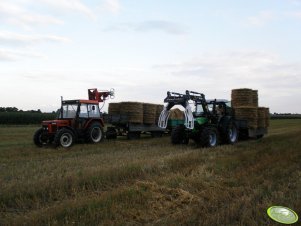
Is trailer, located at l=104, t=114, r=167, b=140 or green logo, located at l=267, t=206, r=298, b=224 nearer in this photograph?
green logo, located at l=267, t=206, r=298, b=224

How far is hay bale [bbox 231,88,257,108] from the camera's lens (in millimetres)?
18844

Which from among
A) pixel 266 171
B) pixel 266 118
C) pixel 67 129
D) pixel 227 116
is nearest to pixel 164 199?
pixel 266 171

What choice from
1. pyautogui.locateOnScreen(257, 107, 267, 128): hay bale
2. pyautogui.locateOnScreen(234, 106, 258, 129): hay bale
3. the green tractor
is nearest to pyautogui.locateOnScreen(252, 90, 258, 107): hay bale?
pyautogui.locateOnScreen(257, 107, 267, 128): hay bale

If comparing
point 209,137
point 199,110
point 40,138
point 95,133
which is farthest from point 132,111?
point 209,137

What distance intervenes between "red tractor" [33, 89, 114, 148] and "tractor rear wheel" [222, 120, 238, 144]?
5130mm

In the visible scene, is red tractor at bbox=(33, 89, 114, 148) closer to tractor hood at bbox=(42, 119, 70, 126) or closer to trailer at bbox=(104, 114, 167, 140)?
tractor hood at bbox=(42, 119, 70, 126)

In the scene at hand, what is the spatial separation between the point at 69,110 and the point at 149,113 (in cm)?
497

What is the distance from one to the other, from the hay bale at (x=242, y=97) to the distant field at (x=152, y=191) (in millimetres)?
7676

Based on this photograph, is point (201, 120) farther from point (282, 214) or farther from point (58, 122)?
point (282, 214)

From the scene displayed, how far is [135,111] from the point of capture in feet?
63.3

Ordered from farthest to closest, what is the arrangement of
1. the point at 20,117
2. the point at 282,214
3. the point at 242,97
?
the point at 20,117 < the point at 242,97 < the point at 282,214

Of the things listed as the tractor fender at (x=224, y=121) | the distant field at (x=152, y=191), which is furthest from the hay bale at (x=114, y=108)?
the distant field at (x=152, y=191)

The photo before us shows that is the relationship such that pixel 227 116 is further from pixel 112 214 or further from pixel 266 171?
pixel 112 214

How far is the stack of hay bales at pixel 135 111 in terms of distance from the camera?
19.2 m
